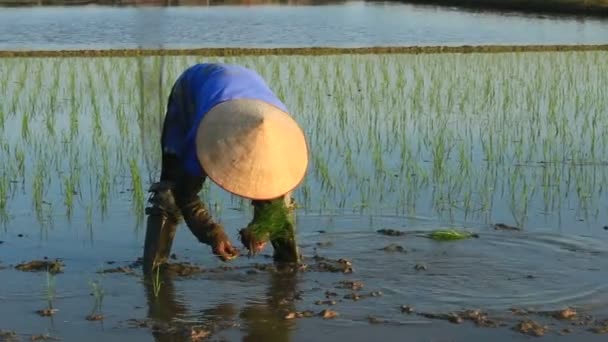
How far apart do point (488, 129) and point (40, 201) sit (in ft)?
10.9

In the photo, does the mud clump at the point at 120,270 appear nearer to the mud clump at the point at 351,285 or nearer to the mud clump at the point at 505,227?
the mud clump at the point at 351,285

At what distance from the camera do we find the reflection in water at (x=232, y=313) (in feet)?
11.8

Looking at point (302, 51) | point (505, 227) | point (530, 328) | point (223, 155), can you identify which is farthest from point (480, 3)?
point (223, 155)

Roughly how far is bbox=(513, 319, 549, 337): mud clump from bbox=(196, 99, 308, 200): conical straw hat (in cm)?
87

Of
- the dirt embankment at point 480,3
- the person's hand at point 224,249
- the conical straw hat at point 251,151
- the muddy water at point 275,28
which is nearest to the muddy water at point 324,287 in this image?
the person's hand at point 224,249

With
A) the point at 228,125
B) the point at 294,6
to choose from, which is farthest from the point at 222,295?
the point at 294,6

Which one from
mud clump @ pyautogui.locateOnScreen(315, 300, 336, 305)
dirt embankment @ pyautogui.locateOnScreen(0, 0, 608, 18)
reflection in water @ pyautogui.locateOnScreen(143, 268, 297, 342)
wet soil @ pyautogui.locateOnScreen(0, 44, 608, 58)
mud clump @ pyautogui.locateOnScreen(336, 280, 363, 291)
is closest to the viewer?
reflection in water @ pyautogui.locateOnScreen(143, 268, 297, 342)

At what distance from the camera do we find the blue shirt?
12.4ft

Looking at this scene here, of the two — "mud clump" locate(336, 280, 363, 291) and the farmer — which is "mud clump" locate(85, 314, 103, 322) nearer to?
the farmer

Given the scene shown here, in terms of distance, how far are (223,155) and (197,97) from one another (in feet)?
1.73

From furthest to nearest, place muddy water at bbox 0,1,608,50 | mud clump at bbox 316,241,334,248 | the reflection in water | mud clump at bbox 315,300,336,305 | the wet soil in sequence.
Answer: muddy water at bbox 0,1,608,50 → the wet soil → mud clump at bbox 316,241,334,248 → mud clump at bbox 315,300,336,305 → the reflection in water

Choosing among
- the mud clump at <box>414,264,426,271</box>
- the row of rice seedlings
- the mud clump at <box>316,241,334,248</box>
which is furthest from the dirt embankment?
the mud clump at <box>414,264,426,271</box>

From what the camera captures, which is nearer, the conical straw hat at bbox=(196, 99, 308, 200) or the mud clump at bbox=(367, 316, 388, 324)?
the conical straw hat at bbox=(196, 99, 308, 200)

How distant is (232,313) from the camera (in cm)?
383
